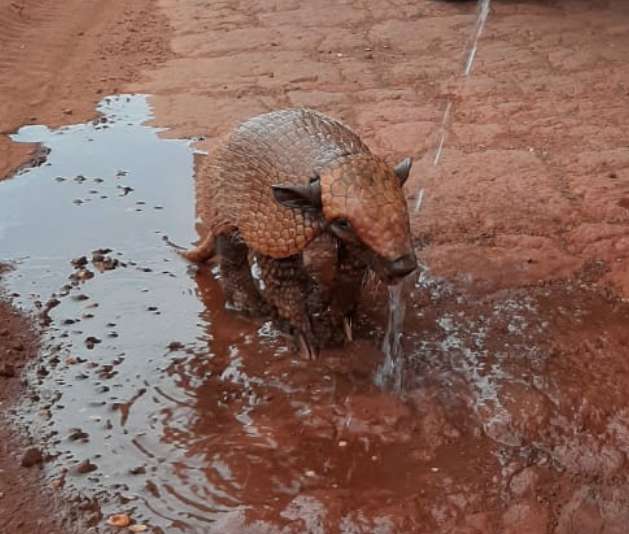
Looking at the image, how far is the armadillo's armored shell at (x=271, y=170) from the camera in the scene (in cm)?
372

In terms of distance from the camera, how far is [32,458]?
137 inches

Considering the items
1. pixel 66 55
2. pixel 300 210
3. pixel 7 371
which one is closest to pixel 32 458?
pixel 7 371

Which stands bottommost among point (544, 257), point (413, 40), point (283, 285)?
point (413, 40)

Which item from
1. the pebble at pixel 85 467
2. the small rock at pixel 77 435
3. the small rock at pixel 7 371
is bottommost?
the small rock at pixel 7 371

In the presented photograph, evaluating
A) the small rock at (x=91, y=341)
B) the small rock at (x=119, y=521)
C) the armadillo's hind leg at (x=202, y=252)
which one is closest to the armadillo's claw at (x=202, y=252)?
the armadillo's hind leg at (x=202, y=252)

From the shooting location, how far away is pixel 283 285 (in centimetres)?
400

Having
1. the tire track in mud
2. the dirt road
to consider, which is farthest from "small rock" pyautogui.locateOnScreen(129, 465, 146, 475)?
the tire track in mud

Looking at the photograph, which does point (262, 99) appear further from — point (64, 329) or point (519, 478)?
point (519, 478)

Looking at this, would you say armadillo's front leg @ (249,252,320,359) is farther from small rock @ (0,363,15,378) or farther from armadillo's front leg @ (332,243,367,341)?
small rock @ (0,363,15,378)

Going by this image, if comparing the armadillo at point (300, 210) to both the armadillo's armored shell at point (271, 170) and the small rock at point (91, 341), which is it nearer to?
the armadillo's armored shell at point (271, 170)

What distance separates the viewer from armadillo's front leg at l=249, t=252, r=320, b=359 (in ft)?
13.0

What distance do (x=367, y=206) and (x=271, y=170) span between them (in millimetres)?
716

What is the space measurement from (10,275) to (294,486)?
2.38m

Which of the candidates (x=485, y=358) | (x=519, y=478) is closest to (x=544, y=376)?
(x=485, y=358)
